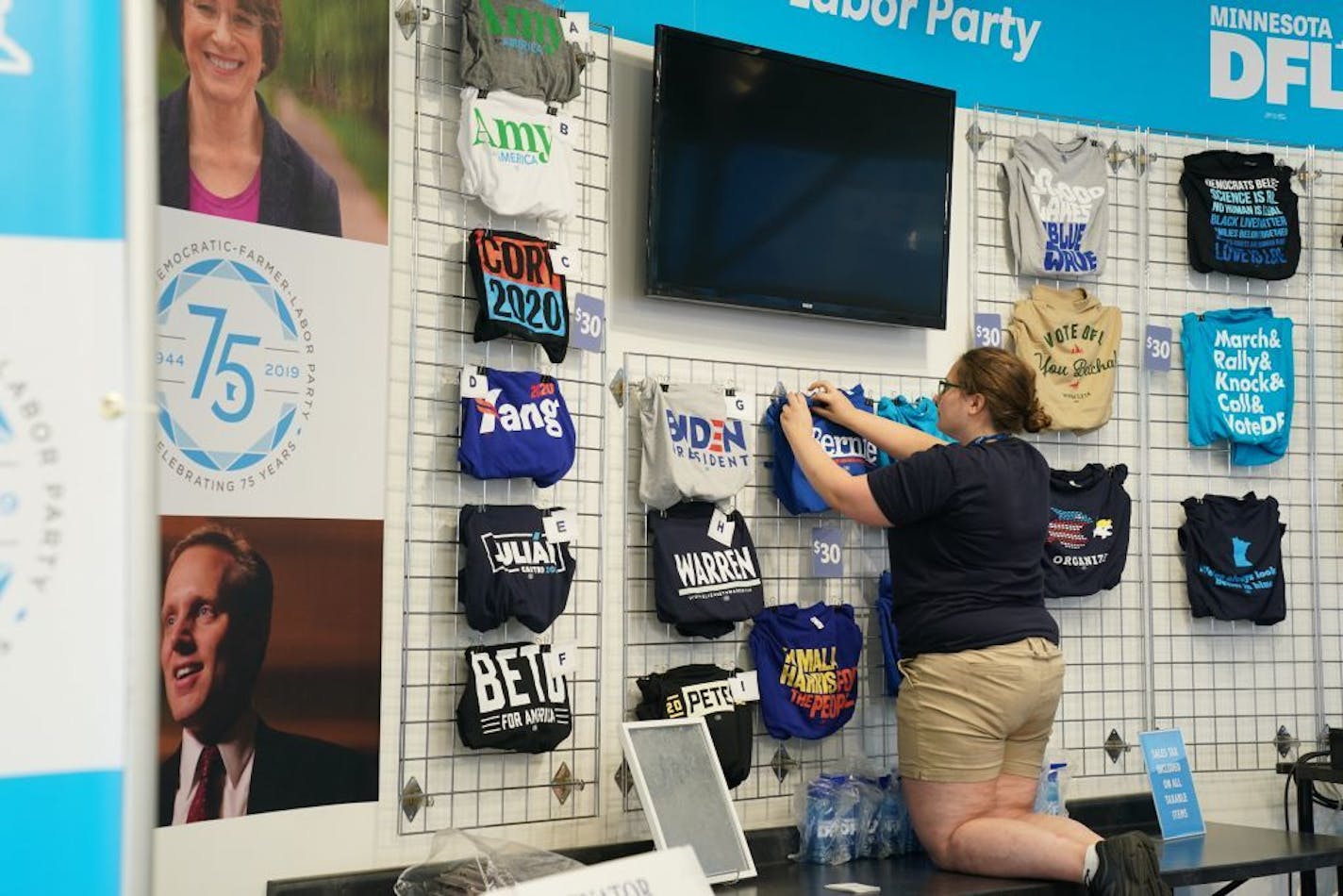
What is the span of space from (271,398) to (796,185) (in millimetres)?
1790

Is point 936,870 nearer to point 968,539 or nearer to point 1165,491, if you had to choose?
point 968,539

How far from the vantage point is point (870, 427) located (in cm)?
443

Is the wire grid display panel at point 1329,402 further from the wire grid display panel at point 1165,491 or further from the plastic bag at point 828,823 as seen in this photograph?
the plastic bag at point 828,823

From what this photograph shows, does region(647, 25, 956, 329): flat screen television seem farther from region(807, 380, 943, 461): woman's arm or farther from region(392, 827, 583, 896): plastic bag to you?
region(392, 827, 583, 896): plastic bag

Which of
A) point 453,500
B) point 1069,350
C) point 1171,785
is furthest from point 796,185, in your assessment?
point 1171,785

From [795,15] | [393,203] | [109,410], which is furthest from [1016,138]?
[109,410]

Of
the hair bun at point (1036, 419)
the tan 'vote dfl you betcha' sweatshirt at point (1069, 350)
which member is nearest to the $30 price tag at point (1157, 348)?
the tan 'vote dfl you betcha' sweatshirt at point (1069, 350)

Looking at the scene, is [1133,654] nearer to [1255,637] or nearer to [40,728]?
[1255,637]

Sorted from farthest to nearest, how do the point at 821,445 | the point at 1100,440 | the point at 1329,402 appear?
the point at 1329,402 < the point at 1100,440 < the point at 821,445

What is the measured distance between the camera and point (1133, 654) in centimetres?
511

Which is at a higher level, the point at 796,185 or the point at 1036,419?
the point at 796,185

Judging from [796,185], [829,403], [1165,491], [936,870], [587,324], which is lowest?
[936,870]

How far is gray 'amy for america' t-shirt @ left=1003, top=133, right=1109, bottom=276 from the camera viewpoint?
4.99 meters

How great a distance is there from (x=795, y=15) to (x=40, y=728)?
11.6 feet
